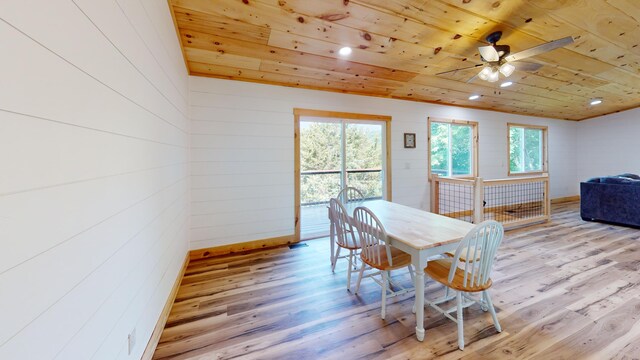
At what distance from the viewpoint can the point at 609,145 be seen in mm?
6949

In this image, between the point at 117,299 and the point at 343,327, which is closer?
the point at 117,299

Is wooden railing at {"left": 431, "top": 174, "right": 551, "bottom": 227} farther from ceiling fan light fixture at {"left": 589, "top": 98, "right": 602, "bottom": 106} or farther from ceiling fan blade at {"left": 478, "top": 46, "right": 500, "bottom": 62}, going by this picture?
ceiling fan light fixture at {"left": 589, "top": 98, "right": 602, "bottom": 106}

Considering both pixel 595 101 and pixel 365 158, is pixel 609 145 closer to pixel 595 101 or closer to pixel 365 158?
pixel 595 101

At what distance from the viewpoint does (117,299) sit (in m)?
1.22

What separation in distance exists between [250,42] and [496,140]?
5.87m

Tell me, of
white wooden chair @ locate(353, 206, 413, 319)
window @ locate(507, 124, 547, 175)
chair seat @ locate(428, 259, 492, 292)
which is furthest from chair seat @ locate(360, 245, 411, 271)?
window @ locate(507, 124, 547, 175)

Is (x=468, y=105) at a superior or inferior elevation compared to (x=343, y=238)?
superior

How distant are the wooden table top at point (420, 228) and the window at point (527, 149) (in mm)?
5313

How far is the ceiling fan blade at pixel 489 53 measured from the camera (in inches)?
109

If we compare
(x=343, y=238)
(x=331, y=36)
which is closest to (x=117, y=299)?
(x=343, y=238)

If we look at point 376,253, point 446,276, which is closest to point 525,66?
point 446,276

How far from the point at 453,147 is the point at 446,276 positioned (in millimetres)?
4372

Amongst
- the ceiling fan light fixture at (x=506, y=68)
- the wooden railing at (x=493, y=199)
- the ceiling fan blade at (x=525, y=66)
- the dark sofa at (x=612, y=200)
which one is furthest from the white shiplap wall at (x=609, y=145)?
the ceiling fan light fixture at (x=506, y=68)

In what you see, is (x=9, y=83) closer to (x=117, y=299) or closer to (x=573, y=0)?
(x=117, y=299)
